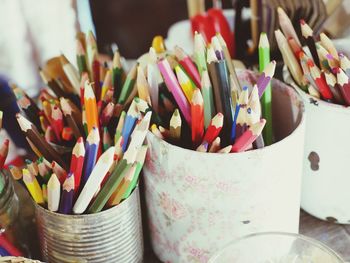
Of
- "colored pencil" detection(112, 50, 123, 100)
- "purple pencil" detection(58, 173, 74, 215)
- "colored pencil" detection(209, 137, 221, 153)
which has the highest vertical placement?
"colored pencil" detection(112, 50, 123, 100)

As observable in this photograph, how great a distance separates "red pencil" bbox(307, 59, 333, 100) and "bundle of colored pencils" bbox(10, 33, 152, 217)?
13 centimetres

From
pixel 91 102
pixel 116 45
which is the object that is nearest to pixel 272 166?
pixel 91 102

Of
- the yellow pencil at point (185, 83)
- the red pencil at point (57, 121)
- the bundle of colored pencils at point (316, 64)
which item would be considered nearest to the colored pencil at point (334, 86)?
the bundle of colored pencils at point (316, 64)

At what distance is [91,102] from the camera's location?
16.6 inches

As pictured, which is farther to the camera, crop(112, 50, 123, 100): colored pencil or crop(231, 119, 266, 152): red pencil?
crop(112, 50, 123, 100): colored pencil

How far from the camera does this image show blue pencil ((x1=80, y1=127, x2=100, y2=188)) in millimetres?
390

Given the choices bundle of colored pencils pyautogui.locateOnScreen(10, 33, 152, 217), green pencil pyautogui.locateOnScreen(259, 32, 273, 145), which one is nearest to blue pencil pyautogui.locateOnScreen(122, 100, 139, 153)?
bundle of colored pencils pyautogui.locateOnScreen(10, 33, 152, 217)

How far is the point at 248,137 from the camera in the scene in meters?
0.39

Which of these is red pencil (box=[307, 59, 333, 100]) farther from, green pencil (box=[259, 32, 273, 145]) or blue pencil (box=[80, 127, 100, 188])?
blue pencil (box=[80, 127, 100, 188])

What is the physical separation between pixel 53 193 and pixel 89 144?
4cm

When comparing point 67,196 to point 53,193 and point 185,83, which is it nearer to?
point 53,193

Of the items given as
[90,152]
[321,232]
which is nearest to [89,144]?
[90,152]

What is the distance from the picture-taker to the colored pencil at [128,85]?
18.6 inches

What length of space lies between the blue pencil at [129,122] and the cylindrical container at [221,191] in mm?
15
